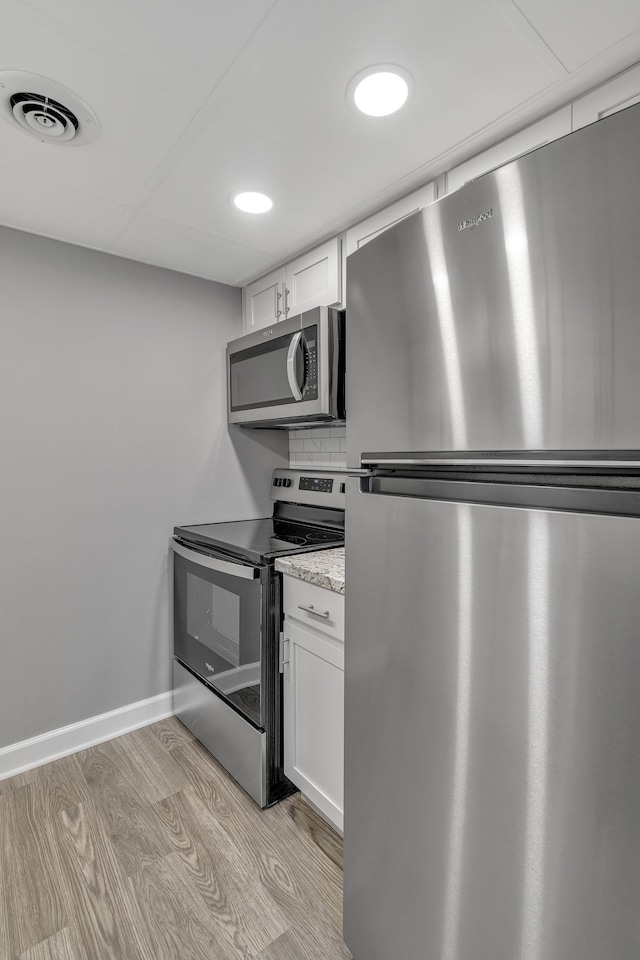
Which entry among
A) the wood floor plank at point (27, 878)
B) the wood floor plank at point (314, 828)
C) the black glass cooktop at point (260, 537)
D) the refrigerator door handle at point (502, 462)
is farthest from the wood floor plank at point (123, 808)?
the refrigerator door handle at point (502, 462)

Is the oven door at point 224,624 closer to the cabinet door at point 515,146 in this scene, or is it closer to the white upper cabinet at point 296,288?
the white upper cabinet at point 296,288

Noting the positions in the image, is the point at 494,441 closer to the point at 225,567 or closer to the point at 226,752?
the point at 225,567

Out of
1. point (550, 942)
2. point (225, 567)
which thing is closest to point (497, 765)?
point (550, 942)

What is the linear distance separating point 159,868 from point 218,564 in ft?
3.24

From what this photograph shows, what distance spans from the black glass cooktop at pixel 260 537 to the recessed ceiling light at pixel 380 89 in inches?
54.4

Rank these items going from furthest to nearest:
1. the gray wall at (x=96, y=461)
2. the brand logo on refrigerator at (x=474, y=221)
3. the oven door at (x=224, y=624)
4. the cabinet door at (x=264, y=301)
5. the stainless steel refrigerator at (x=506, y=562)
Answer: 1. the cabinet door at (x=264, y=301)
2. the gray wall at (x=96, y=461)
3. the oven door at (x=224, y=624)
4. the brand logo on refrigerator at (x=474, y=221)
5. the stainless steel refrigerator at (x=506, y=562)

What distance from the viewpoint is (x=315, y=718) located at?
5.35ft

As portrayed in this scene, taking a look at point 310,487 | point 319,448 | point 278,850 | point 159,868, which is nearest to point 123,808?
point 159,868

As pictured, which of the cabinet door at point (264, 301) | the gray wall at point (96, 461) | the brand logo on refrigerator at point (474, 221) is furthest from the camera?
the cabinet door at point (264, 301)

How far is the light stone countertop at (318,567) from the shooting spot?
1514 mm

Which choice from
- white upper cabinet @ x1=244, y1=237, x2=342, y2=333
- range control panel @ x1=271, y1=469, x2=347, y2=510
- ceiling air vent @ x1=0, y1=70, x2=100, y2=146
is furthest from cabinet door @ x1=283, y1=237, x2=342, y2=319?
ceiling air vent @ x1=0, y1=70, x2=100, y2=146

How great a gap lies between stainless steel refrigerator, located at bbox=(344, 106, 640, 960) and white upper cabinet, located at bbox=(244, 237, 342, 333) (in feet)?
3.16

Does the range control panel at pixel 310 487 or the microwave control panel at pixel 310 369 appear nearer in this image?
the microwave control panel at pixel 310 369

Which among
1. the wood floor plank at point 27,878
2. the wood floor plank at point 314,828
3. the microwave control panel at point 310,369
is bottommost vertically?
the wood floor plank at point 27,878
